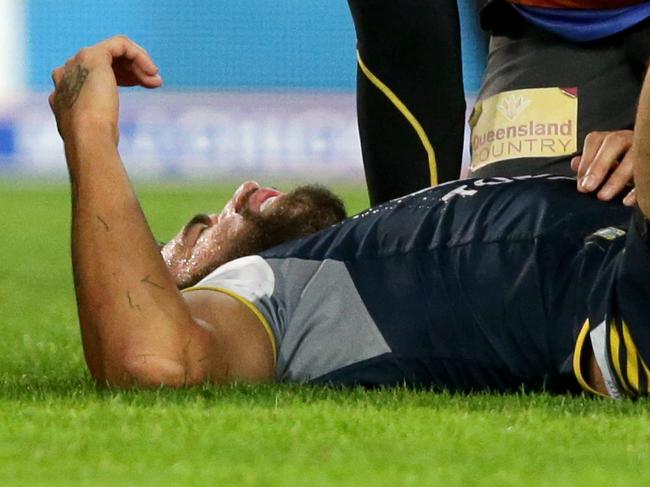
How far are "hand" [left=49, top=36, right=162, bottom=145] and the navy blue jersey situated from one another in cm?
28

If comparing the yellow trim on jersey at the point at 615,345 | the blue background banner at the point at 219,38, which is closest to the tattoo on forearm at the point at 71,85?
the yellow trim on jersey at the point at 615,345

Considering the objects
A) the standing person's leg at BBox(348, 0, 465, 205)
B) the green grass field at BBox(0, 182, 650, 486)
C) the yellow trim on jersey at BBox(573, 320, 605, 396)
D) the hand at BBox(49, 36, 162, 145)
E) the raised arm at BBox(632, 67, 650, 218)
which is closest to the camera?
the green grass field at BBox(0, 182, 650, 486)

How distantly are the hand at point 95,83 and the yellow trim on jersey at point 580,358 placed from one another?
0.68 m

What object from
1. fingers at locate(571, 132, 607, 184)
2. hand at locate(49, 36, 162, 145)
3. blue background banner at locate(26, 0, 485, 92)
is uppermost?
hand at locate(49, 36, 162, 145)

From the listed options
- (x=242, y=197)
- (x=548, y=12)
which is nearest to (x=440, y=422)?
(x=242, y=197)

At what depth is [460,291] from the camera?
1.95m

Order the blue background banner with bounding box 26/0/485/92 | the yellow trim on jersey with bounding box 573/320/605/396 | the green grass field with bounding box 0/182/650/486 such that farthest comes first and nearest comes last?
the blue background banner with bounding box 26/0/485/92 < the yellow trim on jersey with bounding box 573/320/605/396 < the green grass field with bounding box 0/182/650/486

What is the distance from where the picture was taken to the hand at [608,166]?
6.56ft

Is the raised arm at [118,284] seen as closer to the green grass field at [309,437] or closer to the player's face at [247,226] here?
the green grass field at [309,437]

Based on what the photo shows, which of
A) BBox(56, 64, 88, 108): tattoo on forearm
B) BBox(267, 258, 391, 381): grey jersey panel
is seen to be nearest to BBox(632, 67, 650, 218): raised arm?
BBox(267, 258, 391, 381): grey jersey panel

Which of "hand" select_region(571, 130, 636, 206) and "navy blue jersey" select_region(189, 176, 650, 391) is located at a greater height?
"hand" select_region(571, 130, 636, 206)

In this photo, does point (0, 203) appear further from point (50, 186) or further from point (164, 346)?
point (164, 346)

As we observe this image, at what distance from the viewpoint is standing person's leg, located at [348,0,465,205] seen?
279 cm

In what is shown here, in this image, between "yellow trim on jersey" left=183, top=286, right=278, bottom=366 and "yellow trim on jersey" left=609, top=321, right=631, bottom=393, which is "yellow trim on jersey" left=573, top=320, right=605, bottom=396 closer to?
"yellow trim on jersey" left=609, top=321, right=631, bottom=393
